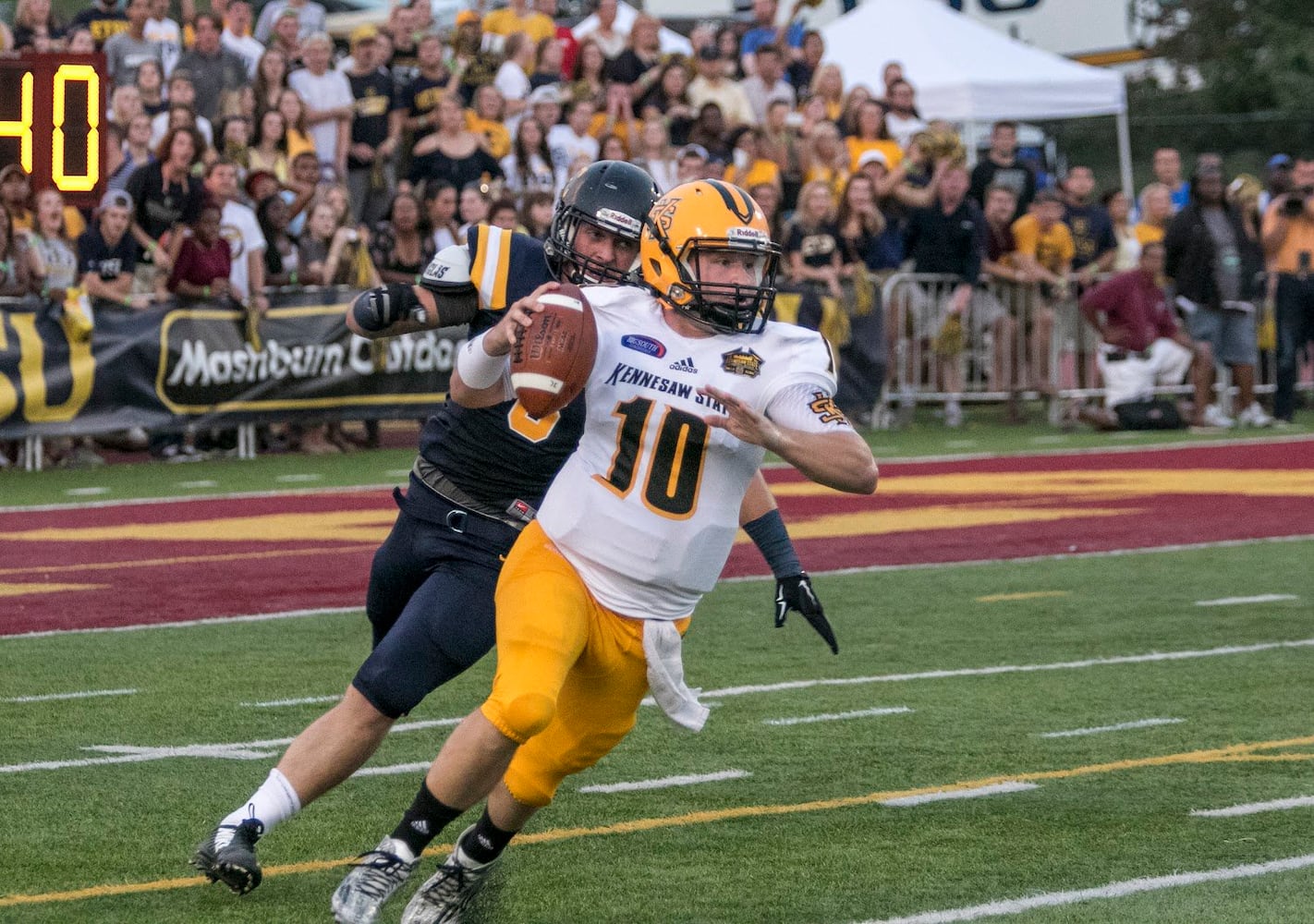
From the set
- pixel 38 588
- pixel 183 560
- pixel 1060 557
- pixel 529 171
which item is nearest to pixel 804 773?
pixel 38 588

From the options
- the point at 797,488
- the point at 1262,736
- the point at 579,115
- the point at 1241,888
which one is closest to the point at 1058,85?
the point at 579,115

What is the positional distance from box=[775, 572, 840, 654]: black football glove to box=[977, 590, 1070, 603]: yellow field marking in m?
4.79

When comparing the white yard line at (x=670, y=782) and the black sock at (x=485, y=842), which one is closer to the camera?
the black sock at (x=485, y=842)

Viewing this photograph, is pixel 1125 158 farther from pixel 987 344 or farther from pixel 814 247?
pixel 814 247

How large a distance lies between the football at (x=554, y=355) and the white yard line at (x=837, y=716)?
8.75ft

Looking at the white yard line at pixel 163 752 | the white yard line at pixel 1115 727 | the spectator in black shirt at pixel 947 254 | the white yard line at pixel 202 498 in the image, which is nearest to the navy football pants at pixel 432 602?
the white yard line at pixel 163 752

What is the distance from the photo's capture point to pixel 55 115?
10.4m

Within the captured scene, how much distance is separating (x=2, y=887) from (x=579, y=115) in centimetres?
1370

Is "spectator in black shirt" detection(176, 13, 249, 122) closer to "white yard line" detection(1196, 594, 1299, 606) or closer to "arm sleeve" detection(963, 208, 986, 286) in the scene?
"arm sleeve" detection(963, 208, 986, 286)

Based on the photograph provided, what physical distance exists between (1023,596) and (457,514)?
5035mm

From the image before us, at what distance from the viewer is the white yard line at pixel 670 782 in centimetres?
625

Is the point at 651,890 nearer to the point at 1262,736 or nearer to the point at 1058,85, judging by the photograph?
the point at 1262,736

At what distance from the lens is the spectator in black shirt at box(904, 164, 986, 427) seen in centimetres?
1891

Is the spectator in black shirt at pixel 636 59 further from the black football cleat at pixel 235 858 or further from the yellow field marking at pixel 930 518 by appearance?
the black football cleat at pixel 235 858
